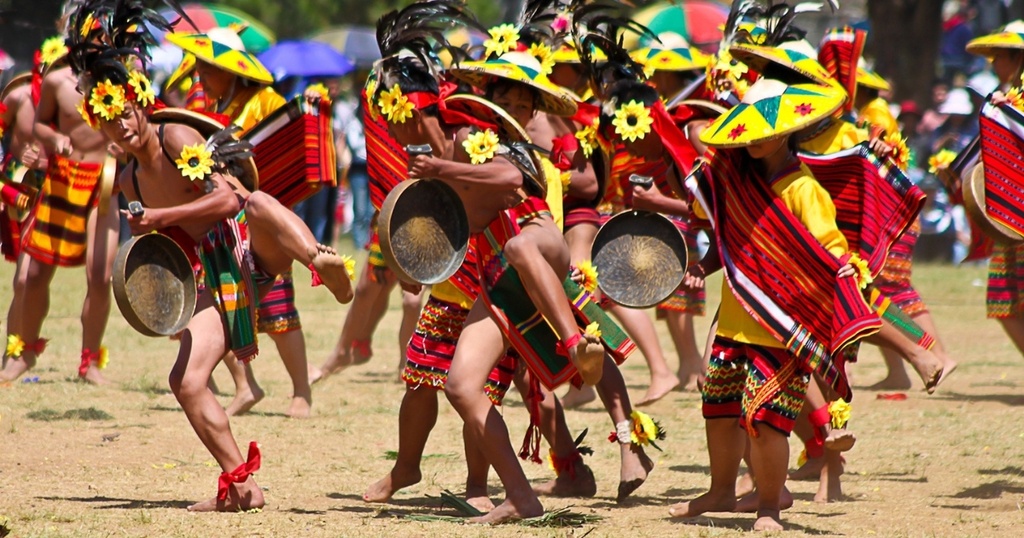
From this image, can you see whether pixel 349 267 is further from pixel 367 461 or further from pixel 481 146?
pixel 367 461

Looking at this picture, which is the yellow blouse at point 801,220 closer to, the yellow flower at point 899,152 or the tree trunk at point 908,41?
the yellow flower at point 899,152

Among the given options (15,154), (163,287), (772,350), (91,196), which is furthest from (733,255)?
(15,154)

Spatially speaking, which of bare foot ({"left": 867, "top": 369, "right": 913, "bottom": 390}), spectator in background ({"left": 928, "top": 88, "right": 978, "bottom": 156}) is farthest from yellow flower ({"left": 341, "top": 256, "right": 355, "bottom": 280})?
spectator in background ({"left": 928, "top": 88, "right": 978, "bottom": 156})

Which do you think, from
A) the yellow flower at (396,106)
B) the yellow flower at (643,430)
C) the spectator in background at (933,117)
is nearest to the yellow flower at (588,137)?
the yellow flower at (396,106)

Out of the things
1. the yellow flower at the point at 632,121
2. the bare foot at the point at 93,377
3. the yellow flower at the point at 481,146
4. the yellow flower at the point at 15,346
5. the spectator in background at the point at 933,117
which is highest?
the spectator in background at the point at 933,117

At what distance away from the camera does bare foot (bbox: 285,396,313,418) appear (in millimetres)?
8328

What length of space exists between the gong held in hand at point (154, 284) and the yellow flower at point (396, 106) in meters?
0.97

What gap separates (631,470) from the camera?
20.3ft

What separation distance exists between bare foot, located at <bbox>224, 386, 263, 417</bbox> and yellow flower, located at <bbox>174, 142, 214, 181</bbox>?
2.61 metres

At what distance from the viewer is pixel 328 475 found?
681cm

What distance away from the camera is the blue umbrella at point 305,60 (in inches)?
739

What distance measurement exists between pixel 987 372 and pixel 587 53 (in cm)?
526

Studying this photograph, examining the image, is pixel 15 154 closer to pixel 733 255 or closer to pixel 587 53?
pixel 587 53

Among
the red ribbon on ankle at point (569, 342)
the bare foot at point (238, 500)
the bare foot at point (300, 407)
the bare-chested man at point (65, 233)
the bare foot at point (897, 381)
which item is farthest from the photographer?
the bare foot at point (897, 381)
